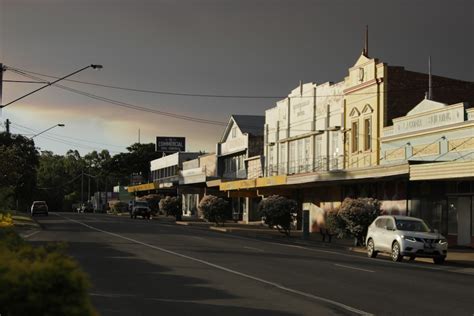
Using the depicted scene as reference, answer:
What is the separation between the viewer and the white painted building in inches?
1708

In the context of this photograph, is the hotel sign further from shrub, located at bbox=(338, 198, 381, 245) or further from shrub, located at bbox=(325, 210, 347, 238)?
shrub, located at bbox=(325, 210, 347, 238)

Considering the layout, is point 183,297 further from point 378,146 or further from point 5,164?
point 5,164

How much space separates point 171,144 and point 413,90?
221ft

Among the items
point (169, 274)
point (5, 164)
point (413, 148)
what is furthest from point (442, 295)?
point (5, 164)

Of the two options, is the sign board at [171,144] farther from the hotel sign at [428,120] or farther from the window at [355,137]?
the hotel sign at [428,120]

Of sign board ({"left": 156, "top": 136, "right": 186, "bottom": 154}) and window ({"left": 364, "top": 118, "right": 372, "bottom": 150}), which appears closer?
window ({"left": 364, "top": 118, "right": 372, "bottom": 150})

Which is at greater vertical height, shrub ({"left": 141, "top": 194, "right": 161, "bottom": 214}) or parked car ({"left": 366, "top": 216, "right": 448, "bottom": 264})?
shrub ({"left": 141, "top": 194, "right": 161, "bottom": 214})

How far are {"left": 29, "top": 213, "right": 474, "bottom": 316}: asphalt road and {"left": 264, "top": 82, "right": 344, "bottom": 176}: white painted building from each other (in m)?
22.2

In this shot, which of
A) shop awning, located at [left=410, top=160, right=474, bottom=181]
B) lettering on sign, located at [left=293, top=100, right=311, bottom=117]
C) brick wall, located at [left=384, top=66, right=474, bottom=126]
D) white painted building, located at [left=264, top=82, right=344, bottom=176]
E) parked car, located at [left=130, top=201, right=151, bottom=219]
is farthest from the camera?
parked car, located at [left=130, top=201, right=151, bottom=219]

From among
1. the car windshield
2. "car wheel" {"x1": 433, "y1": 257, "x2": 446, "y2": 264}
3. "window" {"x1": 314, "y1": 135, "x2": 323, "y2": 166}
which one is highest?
"window" {"x1": 314, "y1": 135, "x2": 323, "y2": 166}

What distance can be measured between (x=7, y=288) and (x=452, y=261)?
72.5ft

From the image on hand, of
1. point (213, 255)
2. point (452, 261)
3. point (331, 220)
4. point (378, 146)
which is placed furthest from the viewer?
point (378, 146)

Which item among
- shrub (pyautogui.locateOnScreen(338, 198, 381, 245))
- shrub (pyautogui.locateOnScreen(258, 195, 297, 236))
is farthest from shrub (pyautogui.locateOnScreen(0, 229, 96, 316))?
shrub (pyautogui.locateOnScreen(258, 195, 297, 236))

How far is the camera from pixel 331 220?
32562 mm
